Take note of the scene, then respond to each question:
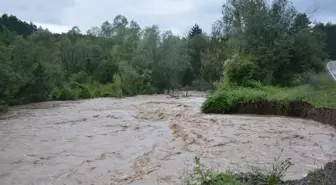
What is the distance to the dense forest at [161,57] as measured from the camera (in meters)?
27.2

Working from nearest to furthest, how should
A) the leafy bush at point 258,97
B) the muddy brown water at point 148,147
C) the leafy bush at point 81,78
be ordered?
the muddy brown water at point 148,147 < the leafy bush at point 258,97 < the leafy bush at point 81,78

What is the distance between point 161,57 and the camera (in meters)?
50.1

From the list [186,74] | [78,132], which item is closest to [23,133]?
[78,132]

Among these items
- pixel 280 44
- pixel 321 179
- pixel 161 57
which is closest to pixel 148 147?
pixel 321 179

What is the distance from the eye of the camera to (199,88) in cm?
5397

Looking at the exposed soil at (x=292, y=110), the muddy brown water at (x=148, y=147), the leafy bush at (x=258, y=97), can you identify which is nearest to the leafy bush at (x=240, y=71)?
the leafy bush at (x=258, y=97)

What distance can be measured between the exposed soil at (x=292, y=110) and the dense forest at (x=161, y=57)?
3.89 metres

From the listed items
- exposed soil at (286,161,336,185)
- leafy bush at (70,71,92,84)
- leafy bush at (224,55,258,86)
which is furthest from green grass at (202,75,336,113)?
leafy bush at (70,71,92,84)

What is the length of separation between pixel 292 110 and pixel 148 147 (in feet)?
34.3

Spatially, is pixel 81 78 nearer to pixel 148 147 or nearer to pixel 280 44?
pixel 280 44

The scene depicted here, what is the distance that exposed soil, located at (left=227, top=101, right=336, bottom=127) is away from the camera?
16237mm

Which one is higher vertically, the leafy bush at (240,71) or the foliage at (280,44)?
the foliage at (280,44)

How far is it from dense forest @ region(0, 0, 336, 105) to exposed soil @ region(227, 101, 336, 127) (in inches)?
153

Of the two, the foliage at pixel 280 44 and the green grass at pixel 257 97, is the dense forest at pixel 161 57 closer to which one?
the foliage at pixel 280 44
